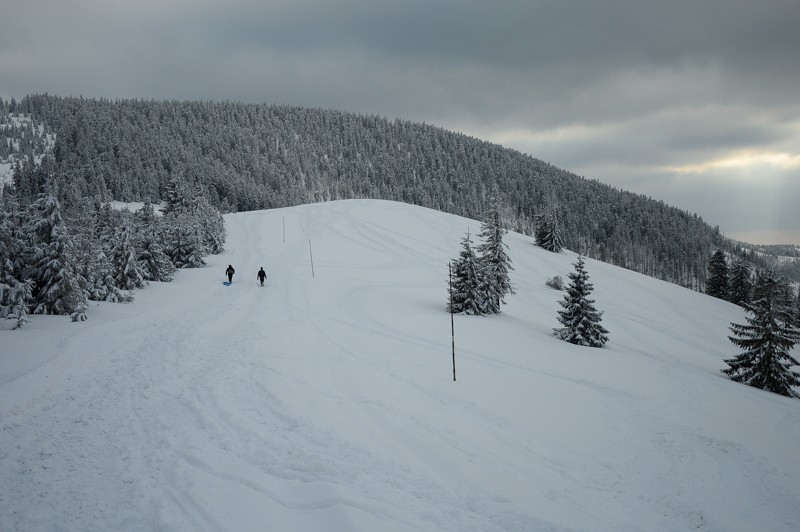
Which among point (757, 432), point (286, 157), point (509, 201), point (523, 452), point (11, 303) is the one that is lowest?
point (757, 432)

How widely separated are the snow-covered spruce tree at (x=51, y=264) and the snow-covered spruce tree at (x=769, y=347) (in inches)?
1155

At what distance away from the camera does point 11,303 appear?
50.6ft

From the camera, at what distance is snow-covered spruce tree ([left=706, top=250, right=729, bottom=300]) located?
60.2 m

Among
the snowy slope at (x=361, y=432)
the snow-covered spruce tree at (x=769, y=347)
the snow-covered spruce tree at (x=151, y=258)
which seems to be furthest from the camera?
the snow-covered spruce tree at (x=151, y=258)

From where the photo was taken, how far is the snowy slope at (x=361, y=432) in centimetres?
611

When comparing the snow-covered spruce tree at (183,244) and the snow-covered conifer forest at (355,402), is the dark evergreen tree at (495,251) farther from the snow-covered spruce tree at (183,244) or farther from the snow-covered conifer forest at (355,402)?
the snow-covered spruce tree at (183,244)

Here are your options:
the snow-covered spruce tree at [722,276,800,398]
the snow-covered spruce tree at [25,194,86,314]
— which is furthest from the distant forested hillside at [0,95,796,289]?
the snow-covered spruce tree at [722,276,800,398]

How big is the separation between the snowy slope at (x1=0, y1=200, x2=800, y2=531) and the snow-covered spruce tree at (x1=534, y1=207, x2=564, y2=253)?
4454cm

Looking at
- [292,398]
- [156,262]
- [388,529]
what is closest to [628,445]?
[388,529]

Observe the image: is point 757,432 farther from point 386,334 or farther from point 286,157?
point 286,157

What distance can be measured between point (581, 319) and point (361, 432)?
16.4m

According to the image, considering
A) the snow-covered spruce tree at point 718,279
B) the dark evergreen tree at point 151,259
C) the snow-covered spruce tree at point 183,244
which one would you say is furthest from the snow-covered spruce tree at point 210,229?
the snow-covered spruce tree at point 718,279

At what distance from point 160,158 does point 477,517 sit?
515 feet

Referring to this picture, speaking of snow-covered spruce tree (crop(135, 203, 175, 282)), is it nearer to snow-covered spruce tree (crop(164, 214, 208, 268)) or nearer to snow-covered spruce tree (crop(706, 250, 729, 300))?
snow-covered spruce tree (crop(164, 214, 208, 268))
